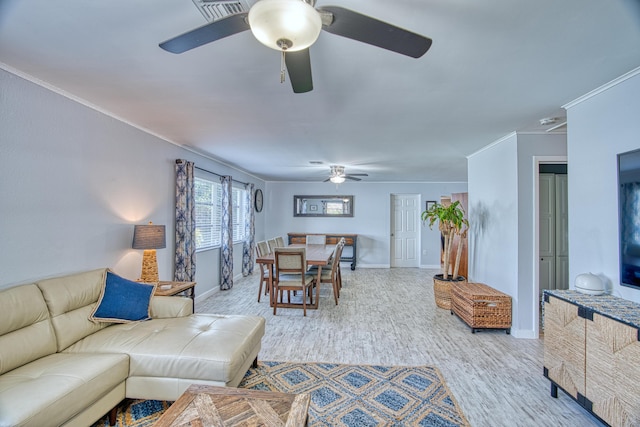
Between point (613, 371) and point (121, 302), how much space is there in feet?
11.3

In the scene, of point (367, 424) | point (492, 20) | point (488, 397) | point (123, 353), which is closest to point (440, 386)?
point (488, 397)

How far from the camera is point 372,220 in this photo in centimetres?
780

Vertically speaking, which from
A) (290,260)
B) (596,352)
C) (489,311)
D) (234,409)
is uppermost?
(290,260)

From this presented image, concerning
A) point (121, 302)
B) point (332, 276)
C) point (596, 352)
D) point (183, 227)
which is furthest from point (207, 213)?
point (596, 352)

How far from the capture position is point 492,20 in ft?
4.76

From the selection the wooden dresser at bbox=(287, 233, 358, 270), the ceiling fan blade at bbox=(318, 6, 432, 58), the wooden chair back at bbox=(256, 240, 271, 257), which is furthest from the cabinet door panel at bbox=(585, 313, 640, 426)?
the wooden dresser at bbox=(287, 233, 358, 270)

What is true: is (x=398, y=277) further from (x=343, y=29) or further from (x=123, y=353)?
(x=343, y=29)

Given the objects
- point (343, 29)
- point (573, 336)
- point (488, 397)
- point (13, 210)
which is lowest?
point (488, 397)

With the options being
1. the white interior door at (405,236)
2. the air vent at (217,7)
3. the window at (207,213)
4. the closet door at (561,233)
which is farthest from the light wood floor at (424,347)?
the white interior door at (405,236)

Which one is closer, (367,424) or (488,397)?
(367,424)

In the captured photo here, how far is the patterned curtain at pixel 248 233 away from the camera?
6473 millimetres

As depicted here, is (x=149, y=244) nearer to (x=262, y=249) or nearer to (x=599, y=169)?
(x=262, y=249)

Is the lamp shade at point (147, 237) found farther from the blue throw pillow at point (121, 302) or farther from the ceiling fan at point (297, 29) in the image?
the ceiling fan at point (297, 29)

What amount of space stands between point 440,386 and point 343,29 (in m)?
2.56
